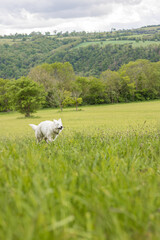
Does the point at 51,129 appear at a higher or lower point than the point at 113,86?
higher

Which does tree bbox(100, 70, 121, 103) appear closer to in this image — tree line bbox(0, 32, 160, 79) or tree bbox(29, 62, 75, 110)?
tree bbox(29, 62, 75, 110)

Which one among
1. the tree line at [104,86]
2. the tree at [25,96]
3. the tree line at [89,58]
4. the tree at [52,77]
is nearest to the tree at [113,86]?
the tree line at [104,86]

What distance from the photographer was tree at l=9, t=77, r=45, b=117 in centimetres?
3817

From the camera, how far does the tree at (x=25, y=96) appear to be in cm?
3817

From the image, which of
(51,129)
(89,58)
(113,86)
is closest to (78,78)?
(113,86)

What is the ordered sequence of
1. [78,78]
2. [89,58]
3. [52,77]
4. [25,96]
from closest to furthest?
[25,96]
[78,78]
[52,77]
[89,58]

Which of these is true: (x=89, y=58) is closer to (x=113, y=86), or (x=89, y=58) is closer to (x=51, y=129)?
(x=113, y=86)

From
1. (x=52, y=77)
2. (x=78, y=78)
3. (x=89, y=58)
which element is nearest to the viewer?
(x=78, y=78)

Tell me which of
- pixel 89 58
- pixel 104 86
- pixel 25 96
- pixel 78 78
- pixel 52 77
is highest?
pixel 89 58

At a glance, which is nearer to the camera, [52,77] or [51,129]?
[51,129]

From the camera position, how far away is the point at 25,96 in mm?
38781

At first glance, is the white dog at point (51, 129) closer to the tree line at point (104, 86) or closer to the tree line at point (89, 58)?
the tree line at point (104, 86)

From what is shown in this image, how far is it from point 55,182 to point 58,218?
0.45 meters

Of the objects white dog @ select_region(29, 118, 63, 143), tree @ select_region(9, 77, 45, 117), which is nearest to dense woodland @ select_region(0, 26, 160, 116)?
tree @ select_region(9, 77, 45, 117)
